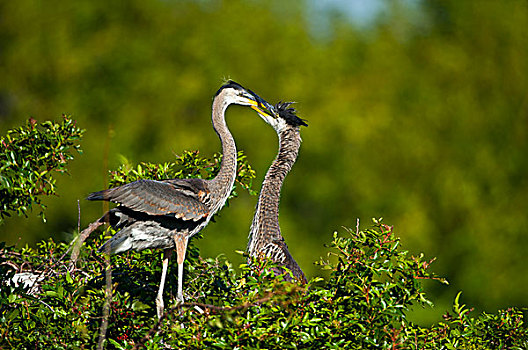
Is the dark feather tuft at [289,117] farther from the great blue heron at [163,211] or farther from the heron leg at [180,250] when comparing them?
the heron leg at [180,250]

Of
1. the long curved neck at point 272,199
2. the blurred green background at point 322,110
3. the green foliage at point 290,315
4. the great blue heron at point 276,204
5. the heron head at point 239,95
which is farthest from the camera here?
the blurred green background at point 322,110

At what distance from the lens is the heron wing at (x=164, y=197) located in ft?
19.8

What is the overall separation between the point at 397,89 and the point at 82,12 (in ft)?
40.4

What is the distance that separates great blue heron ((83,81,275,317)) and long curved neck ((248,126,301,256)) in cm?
79

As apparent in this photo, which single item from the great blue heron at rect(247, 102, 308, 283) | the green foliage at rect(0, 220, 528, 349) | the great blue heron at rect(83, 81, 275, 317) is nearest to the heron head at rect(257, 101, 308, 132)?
the great blue heron at rect(247, 102, 308, 283)

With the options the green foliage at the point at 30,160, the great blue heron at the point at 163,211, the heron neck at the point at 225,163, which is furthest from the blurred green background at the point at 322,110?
the green foliage at the point at 30,160

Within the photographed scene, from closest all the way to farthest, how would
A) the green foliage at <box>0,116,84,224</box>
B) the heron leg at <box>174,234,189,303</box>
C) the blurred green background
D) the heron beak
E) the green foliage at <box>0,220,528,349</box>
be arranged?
the green foliage at <box>0,220,528,349</box>, the green foliage at <box>0,116,84,224</box>, the heron leg at <box>174,234,189,303</box>, the heron beak, the blurred green background

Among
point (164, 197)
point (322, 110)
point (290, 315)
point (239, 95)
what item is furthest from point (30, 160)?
point (322, 110)

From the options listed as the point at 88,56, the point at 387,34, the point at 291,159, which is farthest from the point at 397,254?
the point at 387,34

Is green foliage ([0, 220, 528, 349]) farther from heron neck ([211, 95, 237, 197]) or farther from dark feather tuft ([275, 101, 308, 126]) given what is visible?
dark feather tuft ([275, 101, 308, 126])

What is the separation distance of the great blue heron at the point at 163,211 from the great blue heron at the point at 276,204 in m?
0.71

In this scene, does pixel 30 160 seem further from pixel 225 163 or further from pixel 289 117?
pixel 289 117

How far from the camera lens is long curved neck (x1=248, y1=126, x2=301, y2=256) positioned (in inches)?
300

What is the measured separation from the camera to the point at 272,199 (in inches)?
316
